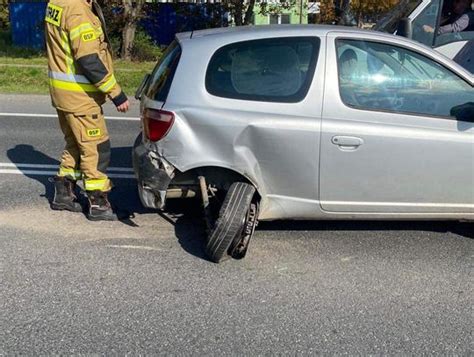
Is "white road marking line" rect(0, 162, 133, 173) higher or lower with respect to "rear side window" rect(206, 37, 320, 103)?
lower

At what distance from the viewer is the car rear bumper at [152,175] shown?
4.09 metres

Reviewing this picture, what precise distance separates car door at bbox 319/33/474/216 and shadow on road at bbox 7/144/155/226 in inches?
71.9

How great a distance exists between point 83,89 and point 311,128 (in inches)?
73.6

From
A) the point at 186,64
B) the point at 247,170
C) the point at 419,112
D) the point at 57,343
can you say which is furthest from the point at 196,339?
the point at 419,112

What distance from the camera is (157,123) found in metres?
4.07

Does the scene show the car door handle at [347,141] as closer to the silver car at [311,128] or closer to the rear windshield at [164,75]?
the silver car at [311,128]

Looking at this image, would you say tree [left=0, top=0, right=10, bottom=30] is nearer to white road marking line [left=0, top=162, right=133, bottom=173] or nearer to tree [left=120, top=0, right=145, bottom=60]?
tree [left=120, top=0, right=145, bottom=60]

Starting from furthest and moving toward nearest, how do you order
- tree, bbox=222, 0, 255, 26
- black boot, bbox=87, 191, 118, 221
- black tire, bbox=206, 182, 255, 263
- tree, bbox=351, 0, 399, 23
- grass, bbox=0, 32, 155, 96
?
tree, bbox=351, 0, 399, 23 → tree, bbox=222, 0, 255, 26 → grass, bbox=0, 32, 155, 96 → black boot, bbox=87, 191, 118, 221 → black tire, bbox=206, 182, 255, 263

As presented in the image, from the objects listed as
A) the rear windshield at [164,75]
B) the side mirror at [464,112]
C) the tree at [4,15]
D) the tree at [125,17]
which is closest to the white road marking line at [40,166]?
the rear windshield at [164,75]

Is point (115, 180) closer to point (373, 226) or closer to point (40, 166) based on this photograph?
point (40, 166)

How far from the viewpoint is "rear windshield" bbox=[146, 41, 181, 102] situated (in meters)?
4.14

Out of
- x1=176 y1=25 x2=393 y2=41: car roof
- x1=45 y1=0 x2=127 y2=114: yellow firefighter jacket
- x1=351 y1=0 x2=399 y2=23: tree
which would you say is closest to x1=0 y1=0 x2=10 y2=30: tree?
x1=351 y1=0 x2=399 y2=23: tree

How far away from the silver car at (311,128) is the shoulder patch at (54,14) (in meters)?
0.99

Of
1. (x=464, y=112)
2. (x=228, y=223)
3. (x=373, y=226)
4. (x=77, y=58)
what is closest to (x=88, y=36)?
(x=77, y=58)
